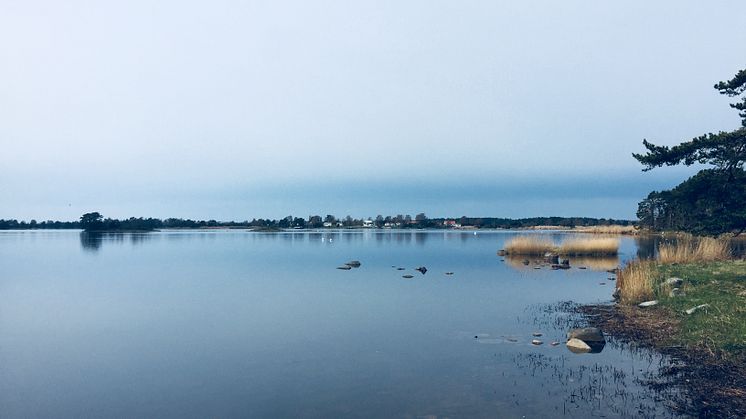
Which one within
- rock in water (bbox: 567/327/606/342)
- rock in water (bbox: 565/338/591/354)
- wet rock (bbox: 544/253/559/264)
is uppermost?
wet rock (bbox: 544/253/559/264)

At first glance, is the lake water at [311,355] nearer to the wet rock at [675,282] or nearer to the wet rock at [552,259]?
the wet rock at [675,282]

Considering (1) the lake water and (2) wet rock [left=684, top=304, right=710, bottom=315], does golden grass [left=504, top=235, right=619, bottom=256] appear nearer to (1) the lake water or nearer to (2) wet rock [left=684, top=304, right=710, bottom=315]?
(1) the lake water

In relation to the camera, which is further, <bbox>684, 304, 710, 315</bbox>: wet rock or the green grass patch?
<bbox>684, 304, 710, 315</bbox>: wet rock

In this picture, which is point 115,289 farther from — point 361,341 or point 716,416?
point 716,416

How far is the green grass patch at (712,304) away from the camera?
12633 mm

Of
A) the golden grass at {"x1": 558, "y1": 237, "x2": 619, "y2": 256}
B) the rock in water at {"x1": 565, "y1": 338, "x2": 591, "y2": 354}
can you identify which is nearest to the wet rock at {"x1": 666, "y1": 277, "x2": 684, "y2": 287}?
the rock in water at {"x1": 565, "y1": 338, "x2": 591, "y2": 354}

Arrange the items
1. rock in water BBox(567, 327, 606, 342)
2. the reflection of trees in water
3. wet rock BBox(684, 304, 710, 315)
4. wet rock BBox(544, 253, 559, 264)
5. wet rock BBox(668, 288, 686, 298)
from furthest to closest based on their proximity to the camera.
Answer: the reflection of trees in water → wet rock BBox(544, 253, 559, 264) → wet rock BBox(668, 288, 686, 298) → wet rock BBox(684, 304, 710, 315) → rock in water BBox(567, 327, 606, 342)

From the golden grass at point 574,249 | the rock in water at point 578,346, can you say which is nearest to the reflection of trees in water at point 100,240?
the golden grass at point 574,249

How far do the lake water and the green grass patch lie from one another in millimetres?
1667

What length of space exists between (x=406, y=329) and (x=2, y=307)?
65.0 feet

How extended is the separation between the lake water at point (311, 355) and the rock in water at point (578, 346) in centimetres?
25

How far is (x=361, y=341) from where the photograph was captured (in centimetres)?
1616

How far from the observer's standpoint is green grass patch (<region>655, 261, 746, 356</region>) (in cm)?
1263

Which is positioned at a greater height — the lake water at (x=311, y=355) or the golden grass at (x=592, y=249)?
the golden grass at (x=592, y=249)
